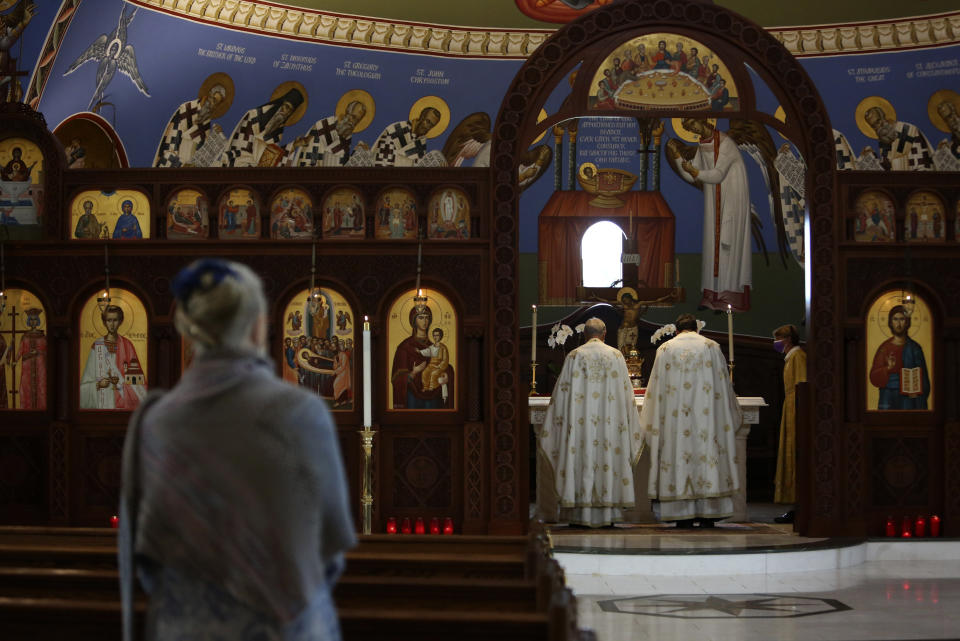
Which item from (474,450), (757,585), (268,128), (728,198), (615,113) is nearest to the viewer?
(757,585)

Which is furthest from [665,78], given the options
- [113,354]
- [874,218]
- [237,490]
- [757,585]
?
[237,490]

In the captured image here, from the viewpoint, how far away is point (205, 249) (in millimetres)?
10836

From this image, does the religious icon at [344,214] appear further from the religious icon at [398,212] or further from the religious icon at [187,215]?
the religious icon at [187,215]

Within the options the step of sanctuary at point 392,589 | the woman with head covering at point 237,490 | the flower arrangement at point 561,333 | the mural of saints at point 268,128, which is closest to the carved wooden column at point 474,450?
the flower arrangement at point 561,333

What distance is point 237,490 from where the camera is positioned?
304 cm

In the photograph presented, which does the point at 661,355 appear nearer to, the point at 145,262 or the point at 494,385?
the point at 494,385

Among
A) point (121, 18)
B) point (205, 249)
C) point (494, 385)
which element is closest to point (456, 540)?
point (494, 385)

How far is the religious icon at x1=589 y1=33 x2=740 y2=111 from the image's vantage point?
11133 millimetres

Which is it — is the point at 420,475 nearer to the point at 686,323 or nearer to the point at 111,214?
the point at 686,323

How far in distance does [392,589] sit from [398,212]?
6.36 meters

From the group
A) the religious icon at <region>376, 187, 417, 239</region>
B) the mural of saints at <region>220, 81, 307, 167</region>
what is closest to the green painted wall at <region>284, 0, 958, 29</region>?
the mural of saints at <region>220, 81, 307, 167</region>

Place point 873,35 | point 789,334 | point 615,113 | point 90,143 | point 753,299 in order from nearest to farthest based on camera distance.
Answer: point 615,113 → point 789,334 → point 90,143 → point 873,35 → point 753,299

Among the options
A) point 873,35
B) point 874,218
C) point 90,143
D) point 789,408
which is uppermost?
point 873,35

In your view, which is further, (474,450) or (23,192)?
(23,192)
